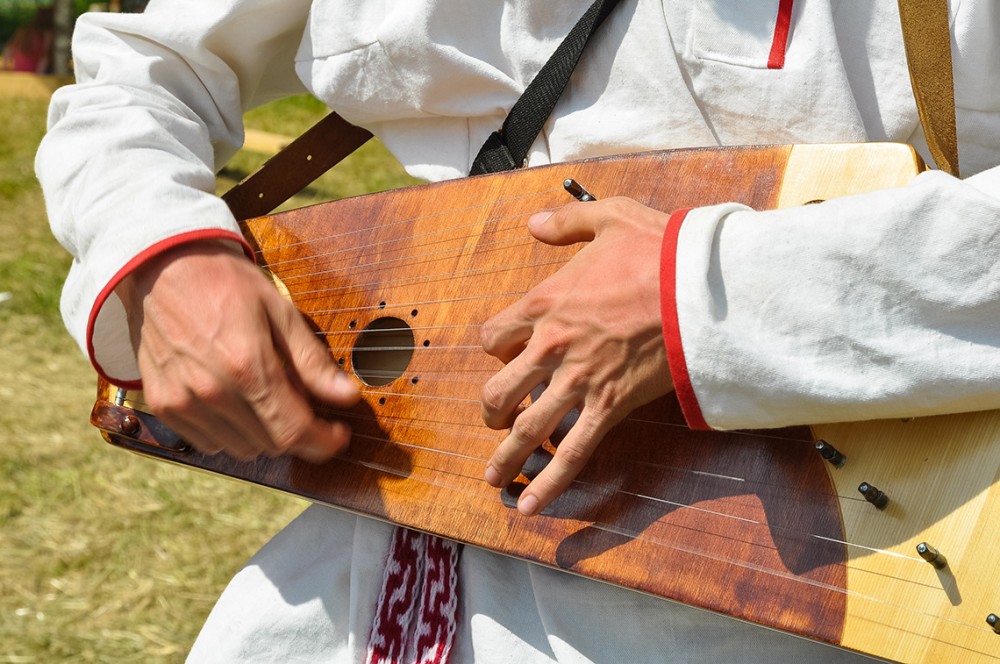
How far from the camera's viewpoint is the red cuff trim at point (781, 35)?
1.18 meters

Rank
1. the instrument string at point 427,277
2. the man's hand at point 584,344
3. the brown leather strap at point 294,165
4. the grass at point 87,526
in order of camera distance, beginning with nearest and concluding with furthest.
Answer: the man's hand at point 584,344
the instrument string at point 427,277
the brown leather strap at point 294,165
the grass at point 87,526

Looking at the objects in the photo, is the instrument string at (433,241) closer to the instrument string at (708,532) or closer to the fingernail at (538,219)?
the fingernail at (538,219)

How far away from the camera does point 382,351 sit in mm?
1445

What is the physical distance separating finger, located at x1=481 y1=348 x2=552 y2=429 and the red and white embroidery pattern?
24cm

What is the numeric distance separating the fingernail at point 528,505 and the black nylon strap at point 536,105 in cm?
50

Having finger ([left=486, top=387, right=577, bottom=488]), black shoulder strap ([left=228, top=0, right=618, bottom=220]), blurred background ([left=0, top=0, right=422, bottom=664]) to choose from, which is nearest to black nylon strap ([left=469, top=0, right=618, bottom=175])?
black shoulder strap ([left=228, top=0, right=618, bottom=220])

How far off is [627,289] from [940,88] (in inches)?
16.2

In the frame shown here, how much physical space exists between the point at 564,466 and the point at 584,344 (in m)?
0.14

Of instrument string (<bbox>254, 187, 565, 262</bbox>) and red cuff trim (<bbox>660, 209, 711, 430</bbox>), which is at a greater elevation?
red cuff trim (<bbox>660, 209, 711, 430</bbox>)

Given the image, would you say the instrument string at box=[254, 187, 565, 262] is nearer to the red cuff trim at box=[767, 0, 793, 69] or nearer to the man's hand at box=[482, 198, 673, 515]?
the man's hand at box=[482, 198, 673, 515]

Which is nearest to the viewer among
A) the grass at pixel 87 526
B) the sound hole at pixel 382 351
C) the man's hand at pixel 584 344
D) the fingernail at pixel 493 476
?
the man's hand at pixel 584 344

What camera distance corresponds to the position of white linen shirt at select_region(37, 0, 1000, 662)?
3.11ft

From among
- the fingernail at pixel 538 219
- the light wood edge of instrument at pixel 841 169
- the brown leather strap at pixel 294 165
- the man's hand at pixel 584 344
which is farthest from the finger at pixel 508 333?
the brown leather strap at pixel 294 165

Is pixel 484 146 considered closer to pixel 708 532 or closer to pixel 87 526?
pixel 708 532
